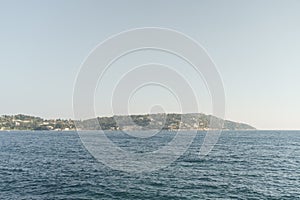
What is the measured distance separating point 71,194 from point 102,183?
7.07 metres

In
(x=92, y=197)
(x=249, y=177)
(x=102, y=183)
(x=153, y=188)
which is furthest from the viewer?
(x=249, y=177)

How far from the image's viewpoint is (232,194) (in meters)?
38.4

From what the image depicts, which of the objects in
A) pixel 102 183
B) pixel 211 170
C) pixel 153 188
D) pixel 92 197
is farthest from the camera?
pixel 211 170

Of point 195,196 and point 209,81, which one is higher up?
point 209,81

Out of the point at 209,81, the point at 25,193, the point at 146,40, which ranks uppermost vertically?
the point at 146,40

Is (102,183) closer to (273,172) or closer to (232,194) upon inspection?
(232,194)

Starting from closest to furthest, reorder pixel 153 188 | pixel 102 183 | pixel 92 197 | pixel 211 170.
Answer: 1. pixel 92 197
2. pixel 153 188
3. pixel 102 183
4. pixel 211 170

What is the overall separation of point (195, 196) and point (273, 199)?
32.7 feet

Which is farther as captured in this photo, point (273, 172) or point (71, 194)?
point (273, 172)

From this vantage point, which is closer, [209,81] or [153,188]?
[209,81]

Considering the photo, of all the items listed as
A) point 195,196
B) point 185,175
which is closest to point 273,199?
point 195,196

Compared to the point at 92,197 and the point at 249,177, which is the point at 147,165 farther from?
the point at 92,197

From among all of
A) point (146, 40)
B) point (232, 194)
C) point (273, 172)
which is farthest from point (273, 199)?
point (146, 40)

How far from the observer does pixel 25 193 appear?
124ft
